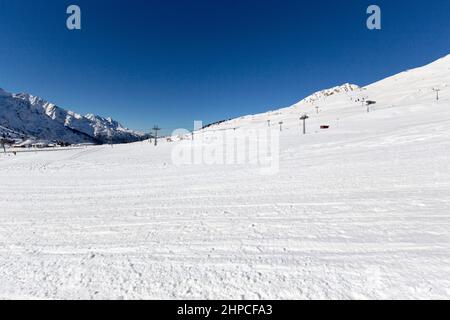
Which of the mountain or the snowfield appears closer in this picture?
the snowfield

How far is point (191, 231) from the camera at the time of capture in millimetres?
4852

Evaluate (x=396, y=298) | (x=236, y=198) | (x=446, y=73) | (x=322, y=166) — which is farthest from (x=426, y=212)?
(x=446, y=73)

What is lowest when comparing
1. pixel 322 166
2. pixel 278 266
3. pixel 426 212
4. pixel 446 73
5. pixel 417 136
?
pixel 278 266

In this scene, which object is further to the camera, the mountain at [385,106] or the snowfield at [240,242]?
the mountain at [385,106]

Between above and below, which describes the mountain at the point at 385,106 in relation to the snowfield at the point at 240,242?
above

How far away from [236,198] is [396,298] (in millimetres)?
4672

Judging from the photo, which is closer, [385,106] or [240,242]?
[240,242]

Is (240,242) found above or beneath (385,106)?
beneath

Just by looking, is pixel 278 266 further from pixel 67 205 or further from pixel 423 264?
pixel 67 205

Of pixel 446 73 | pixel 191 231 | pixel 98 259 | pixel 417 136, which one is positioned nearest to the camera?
pixel 98 259

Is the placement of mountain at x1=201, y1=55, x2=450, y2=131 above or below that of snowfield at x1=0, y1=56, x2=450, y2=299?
above
